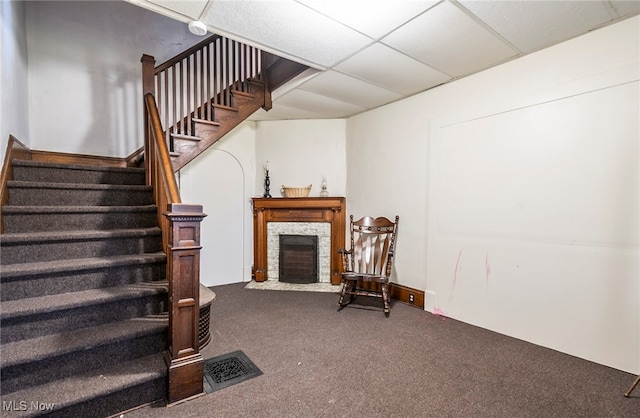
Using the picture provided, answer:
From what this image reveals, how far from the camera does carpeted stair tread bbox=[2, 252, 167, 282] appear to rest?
5.44ft

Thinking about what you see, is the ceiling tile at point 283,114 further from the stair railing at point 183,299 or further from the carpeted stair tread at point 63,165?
the stair railing at point 183,299

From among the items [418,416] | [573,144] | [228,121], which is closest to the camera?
[418,416]

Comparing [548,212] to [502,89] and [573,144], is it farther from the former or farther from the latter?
[502,89]

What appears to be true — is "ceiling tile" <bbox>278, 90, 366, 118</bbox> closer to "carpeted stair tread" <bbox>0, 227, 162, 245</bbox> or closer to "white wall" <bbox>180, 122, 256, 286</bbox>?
"white wall" <bbox>180, 122, 256, 286</bbox>

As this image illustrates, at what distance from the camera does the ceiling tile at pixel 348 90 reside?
2893mm

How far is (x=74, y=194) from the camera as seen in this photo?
7.77 feet

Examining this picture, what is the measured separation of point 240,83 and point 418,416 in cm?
350

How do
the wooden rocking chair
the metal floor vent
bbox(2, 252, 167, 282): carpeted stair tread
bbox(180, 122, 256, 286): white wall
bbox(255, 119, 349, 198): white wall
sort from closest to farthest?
1. bbox(2, 252, 167, 282): carpeted stair tread
2. the metal floor vent
3. the wooden rocking chair
4. bbox(180, 122, 256, 286): white wall
5. bbox(255, 119, 349, 198): white wall

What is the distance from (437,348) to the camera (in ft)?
7.36

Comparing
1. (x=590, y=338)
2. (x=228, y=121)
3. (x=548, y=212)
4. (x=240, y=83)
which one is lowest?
(x=590, y=338)

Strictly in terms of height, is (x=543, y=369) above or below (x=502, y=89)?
below

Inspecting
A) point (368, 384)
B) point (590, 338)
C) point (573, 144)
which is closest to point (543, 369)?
point (590, 338)

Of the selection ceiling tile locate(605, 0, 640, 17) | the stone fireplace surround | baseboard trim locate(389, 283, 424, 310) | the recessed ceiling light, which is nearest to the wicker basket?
the stone fireplace surround

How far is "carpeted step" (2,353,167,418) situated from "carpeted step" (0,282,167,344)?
0.98 feet
